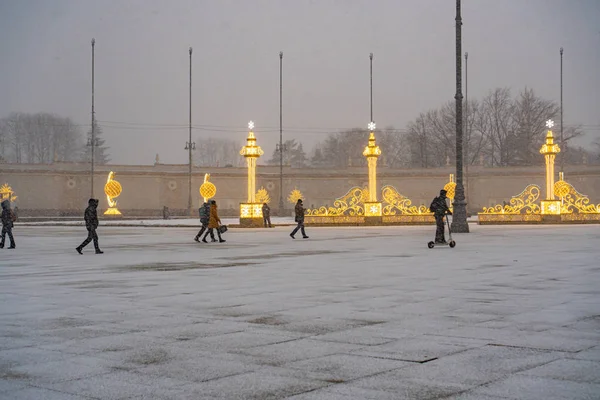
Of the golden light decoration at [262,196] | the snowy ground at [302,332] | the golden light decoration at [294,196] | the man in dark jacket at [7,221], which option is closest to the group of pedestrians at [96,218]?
the man in dark jacket at [7,221]

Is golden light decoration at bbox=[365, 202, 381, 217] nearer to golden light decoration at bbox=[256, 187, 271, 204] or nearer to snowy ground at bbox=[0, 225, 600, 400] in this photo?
snowy ground at bbox=[0, 225, 600, 400]

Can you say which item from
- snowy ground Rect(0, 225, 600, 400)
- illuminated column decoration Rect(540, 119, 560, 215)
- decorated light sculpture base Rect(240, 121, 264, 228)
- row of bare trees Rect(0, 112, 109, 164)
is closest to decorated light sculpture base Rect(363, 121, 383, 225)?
decorated light sculpture base Rect(240, 121, 264, 228)

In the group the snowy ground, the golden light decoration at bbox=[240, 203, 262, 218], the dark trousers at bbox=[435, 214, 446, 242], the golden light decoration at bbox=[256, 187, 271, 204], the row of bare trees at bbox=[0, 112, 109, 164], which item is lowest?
the snowy ground

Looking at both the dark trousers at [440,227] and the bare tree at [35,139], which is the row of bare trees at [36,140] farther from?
the dark trousers at [440,227]

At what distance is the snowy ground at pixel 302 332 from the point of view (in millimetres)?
5824

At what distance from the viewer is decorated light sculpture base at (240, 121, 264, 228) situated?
141 feet

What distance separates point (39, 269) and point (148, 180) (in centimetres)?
7162

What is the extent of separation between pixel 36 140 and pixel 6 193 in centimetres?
4300

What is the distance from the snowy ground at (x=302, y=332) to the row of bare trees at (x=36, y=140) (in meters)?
110

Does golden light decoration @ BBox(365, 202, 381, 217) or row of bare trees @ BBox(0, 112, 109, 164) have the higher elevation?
row of bare trees @ BBox(0, 112, 109, 164)

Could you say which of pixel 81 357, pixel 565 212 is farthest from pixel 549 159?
pixel 81 357

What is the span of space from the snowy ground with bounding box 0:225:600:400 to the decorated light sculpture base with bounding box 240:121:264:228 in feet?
86.9

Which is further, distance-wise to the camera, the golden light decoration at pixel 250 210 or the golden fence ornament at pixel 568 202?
the golden fence ornament at pixel 568 202

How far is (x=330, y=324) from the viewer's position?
874 cm
